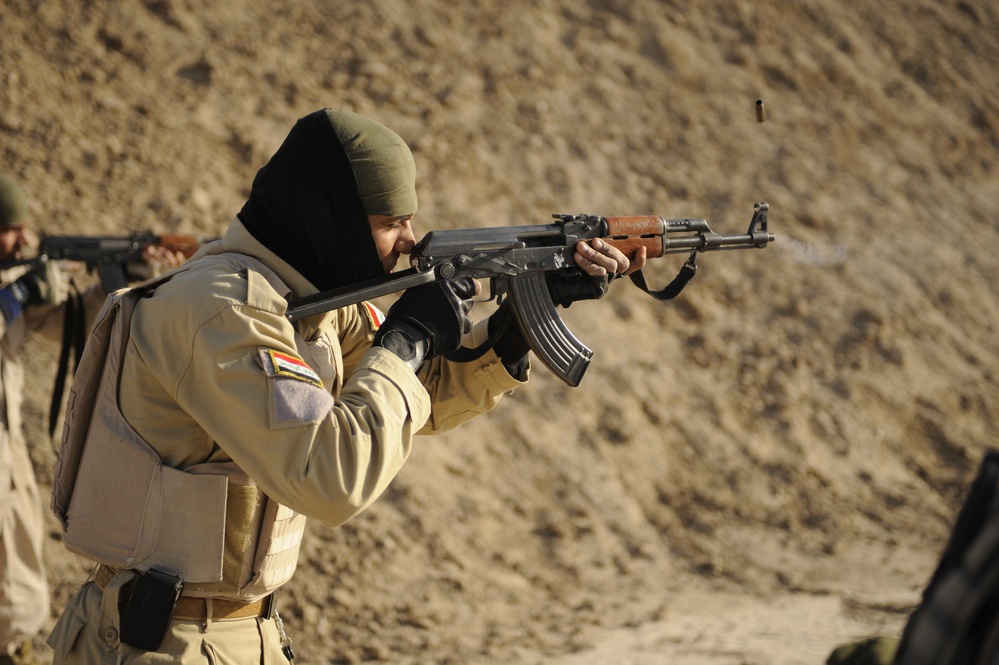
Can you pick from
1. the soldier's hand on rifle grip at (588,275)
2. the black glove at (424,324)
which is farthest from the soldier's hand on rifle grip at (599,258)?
→ the black glove at (424,324)

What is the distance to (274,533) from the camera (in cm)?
251

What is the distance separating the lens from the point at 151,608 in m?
2.33

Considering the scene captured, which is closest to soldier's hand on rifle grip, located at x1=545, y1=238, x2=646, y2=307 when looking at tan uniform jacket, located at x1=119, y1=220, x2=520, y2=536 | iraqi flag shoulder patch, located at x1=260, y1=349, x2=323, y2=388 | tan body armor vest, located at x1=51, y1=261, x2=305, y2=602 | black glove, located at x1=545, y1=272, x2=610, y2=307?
black glove, located at x1=545, y1=272, x2=610, y2=307

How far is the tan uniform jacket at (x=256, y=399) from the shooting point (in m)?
2.21

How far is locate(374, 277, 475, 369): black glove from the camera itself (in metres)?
2.60

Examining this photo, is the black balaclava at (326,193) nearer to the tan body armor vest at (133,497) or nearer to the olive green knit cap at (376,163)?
the olive green knit cap at (376,163)

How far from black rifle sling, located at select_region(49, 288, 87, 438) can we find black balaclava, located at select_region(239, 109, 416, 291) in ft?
8.05

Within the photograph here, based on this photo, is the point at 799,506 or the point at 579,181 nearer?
the point at 799,506

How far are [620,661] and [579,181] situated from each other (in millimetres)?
4258

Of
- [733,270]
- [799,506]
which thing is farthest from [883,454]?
[733,270]

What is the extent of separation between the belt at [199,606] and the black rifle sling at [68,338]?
2318mm

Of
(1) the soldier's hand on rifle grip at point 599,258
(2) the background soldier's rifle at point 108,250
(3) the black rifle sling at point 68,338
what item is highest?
(1) the soldier's hand on rifle grip at point 599,258

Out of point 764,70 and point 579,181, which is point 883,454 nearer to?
point 579,181

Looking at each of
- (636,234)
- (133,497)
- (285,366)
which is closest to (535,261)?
(636,234)
